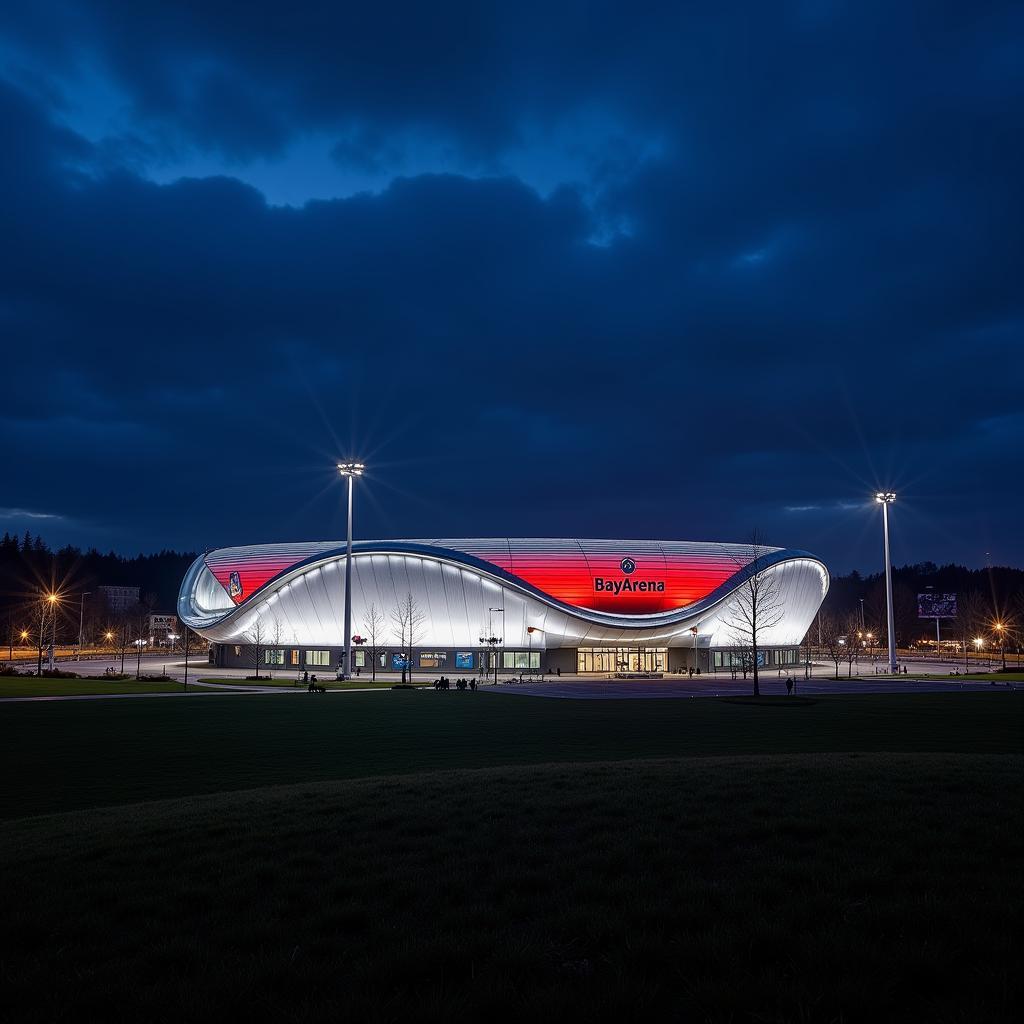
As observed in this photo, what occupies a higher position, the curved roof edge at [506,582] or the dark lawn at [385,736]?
the curved roof edge at [506,582]

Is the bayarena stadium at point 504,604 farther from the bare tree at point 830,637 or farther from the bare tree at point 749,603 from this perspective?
the bare tree at point 830,637

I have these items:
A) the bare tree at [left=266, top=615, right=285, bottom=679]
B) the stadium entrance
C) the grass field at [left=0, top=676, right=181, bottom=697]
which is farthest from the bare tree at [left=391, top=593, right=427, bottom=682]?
the grass field at [left=0, top=676, right=181, bottom=697]

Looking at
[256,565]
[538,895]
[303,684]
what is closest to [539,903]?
[538,895]

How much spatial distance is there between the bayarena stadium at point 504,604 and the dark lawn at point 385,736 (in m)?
37.3

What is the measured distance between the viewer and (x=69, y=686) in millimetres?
49000

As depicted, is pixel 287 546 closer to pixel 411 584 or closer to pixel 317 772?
pixel 411 584

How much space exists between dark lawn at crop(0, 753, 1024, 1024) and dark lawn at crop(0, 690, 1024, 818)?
5.44 m

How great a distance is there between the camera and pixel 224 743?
23.6m

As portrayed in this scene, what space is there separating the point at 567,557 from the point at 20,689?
48412mm

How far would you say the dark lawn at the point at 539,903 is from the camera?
5066 millimetres

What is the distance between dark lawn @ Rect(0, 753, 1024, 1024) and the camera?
5.07m

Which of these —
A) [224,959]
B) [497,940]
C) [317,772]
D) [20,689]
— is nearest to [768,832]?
[497,940]

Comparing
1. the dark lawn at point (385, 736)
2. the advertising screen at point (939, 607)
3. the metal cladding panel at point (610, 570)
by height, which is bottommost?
the dark lawn at point (385, 736)

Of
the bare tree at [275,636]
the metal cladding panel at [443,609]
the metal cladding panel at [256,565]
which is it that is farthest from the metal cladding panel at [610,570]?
the bare tree at [275,636]
